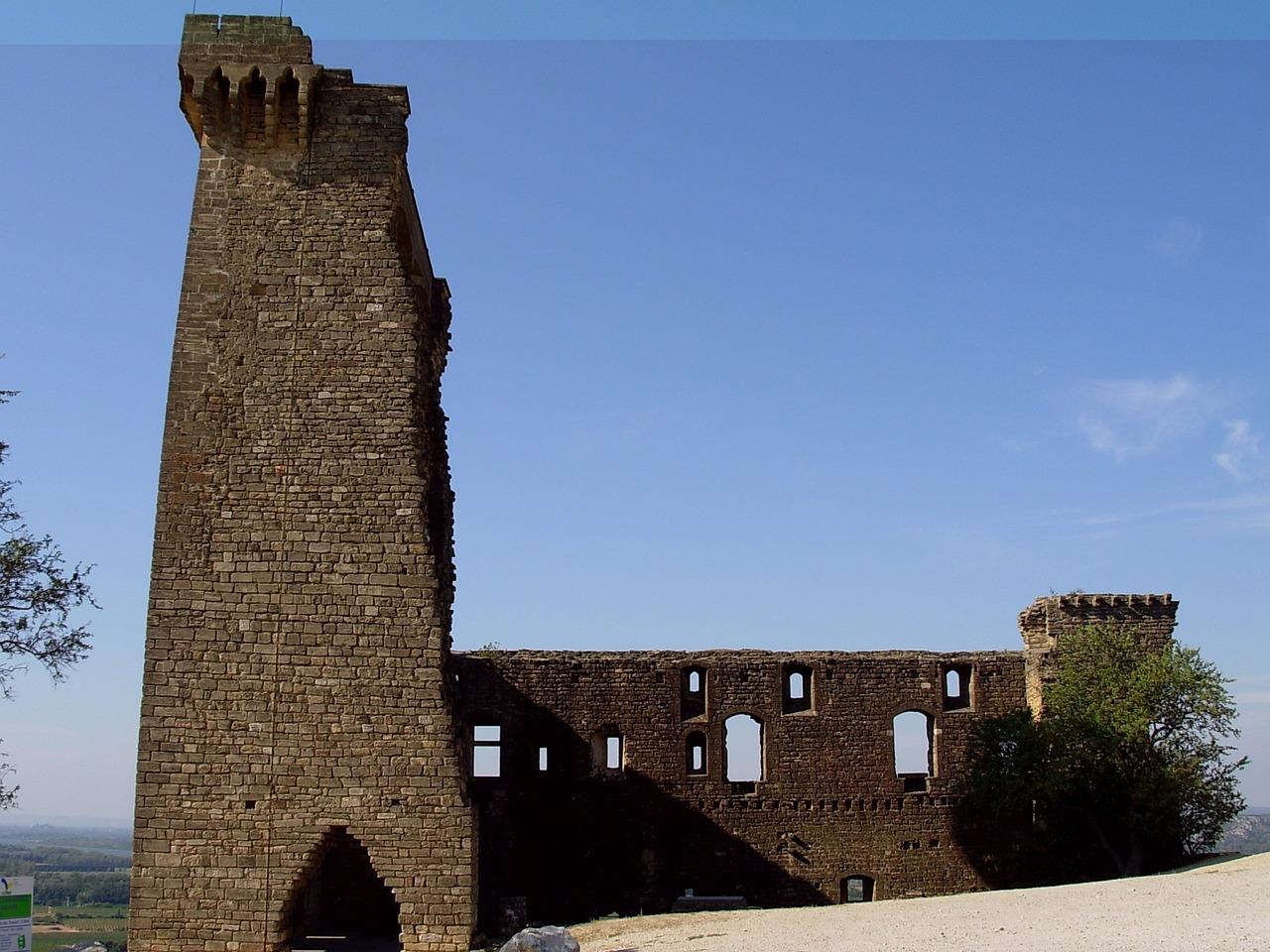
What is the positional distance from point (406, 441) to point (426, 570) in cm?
158

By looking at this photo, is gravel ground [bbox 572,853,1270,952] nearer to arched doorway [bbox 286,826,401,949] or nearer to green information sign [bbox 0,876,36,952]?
arched doorway [bbox 286,826,401,949]

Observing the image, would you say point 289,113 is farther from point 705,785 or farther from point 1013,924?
point 705,785

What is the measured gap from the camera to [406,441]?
13.9m

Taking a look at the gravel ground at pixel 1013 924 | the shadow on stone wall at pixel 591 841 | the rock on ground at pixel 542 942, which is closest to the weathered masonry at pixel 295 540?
the rock on ground at pixel 542 942

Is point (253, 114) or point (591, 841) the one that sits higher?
point (253, 114)

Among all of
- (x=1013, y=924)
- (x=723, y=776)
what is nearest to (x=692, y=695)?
(x=723, y=776)

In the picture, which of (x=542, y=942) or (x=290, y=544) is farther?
(x=290, y=544)

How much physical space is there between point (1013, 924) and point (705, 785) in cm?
1086

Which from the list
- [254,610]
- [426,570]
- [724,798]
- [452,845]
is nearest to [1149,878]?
[724,798]

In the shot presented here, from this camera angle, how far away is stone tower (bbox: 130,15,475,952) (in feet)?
42.7

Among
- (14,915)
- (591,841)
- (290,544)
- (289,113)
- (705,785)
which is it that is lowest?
(591,841)

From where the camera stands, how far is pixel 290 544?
13.6 meters

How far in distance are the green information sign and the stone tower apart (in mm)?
2382

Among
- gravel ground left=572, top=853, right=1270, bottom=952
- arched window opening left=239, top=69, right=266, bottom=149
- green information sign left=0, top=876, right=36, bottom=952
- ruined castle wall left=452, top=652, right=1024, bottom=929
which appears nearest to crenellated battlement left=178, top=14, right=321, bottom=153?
arched window opening left=239, top=69, right=266, bottom=149
